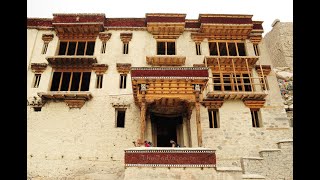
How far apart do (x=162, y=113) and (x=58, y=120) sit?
671 cm

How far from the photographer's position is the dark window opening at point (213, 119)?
55.6 feet

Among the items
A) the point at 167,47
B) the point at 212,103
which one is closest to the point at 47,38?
the point at 167,47

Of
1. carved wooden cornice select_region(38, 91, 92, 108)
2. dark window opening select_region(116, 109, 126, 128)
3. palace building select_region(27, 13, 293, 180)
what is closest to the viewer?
palace building select_region(27, 13, 293, 180)

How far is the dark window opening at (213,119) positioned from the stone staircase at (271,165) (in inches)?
126

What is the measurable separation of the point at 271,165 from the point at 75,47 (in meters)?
15.5

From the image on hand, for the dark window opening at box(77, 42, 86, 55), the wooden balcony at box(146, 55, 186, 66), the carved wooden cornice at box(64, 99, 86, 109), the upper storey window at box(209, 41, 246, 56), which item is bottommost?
the carved wooden cornice at box(64, 99, 86, 109)

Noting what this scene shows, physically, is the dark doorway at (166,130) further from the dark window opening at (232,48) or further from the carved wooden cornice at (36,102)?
the carved wooden cornice at (36,102)

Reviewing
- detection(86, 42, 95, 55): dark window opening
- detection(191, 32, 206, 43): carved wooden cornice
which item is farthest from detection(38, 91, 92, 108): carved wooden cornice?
detection(191, 32, 206, 43): carved wooden cornice

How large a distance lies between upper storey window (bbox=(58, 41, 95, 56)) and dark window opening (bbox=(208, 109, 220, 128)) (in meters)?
10.0

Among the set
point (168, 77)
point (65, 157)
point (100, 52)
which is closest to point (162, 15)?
point (100, 52)

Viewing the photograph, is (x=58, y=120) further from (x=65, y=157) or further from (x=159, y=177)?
(x=159, y=177)

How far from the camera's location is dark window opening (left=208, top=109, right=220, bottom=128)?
16.9 m

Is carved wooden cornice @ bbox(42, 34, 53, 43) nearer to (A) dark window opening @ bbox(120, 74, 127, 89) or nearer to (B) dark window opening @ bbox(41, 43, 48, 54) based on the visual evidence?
(B) dark window opening @ bbox(41, 43, 48, 54)

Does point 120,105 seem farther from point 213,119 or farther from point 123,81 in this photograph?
point 213,119
